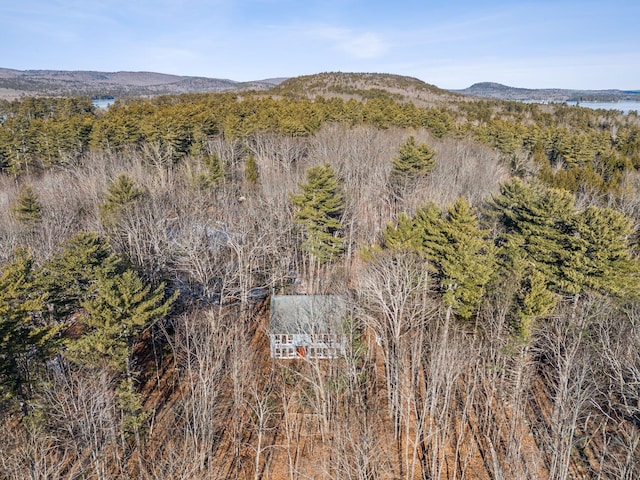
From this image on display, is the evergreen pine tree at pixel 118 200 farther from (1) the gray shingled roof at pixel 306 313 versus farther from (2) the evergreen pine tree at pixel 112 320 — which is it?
(1) the gray shingled roof at pixel 306 313

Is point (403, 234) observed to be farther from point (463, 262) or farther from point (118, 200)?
point (118, 200)

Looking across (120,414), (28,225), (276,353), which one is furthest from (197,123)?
(120,414)

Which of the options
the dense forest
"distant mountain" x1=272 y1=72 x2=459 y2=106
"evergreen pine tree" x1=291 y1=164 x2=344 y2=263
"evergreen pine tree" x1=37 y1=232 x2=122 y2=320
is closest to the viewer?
the dense forest

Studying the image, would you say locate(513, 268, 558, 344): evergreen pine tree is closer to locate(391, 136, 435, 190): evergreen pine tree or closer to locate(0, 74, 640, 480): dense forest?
locate(0, 74, 640, 480): dense forest

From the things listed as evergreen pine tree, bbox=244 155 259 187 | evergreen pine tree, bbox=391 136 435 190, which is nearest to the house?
evergreen pine tree, bbox=391 136 435 190

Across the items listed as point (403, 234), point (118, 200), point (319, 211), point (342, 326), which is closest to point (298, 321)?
point (342, 326)

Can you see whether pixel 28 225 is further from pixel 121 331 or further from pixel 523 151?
pixel 523 151
